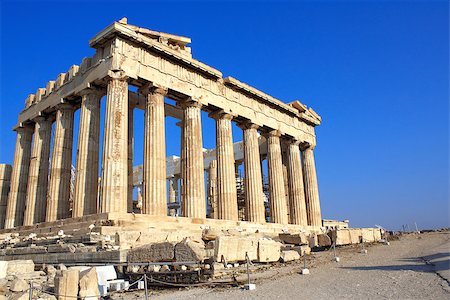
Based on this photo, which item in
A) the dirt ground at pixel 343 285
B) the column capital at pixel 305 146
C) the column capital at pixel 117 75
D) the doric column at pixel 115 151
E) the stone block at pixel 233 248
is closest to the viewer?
the dirt ground at pixel 343 285

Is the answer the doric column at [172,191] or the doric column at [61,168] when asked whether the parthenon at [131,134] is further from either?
the doric column at [172,191]

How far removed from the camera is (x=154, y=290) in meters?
9.95

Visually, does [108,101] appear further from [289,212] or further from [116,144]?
[289,212]

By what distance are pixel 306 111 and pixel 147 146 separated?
18.6m

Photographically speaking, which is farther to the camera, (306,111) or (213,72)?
(306,111)

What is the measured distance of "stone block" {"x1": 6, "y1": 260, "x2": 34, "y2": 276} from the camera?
11.4m

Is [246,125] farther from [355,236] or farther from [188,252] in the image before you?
[188,252]

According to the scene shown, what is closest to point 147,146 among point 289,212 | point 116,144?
point 116,144

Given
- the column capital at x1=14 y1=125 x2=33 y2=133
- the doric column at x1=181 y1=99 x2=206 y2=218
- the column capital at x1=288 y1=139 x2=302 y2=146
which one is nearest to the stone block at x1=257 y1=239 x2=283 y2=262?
the doric column at x1=181 y1=99 x2=206 y2=218

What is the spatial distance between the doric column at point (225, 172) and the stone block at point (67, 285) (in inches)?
589

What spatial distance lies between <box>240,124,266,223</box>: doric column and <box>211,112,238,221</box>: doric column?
2.14 metres

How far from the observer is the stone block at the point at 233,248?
34.9 ft

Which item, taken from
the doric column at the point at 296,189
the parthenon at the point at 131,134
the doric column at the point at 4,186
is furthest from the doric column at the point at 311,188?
the doric column at the point at 4,186

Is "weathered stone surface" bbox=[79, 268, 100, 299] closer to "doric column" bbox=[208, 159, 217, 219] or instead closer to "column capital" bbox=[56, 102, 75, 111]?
"column capital" bbox=[56, 102, 75, 111]
